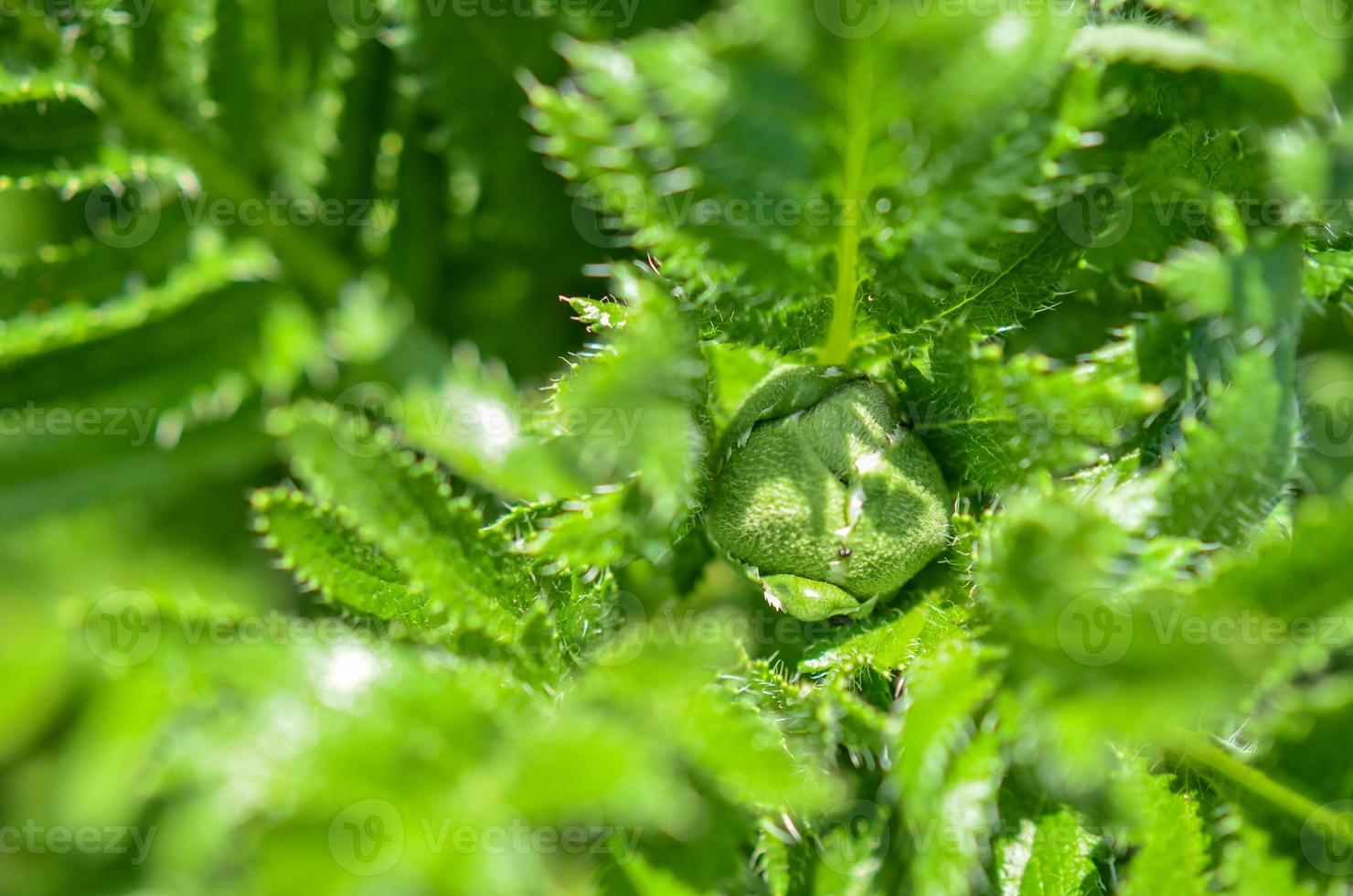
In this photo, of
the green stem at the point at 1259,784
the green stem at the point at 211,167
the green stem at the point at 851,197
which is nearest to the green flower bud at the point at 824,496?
the green stem at the point at 851,197

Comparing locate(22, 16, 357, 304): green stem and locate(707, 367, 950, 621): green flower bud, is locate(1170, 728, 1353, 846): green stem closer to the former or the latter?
locate(707, 367, 950, 621): green flower bud

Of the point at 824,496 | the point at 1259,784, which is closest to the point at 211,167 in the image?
the point at 824,496

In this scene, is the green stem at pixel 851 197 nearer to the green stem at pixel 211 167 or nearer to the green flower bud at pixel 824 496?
the green flower bud at pixel 824 496

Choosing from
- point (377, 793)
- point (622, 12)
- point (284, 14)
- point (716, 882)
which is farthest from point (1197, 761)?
point (284, 14)

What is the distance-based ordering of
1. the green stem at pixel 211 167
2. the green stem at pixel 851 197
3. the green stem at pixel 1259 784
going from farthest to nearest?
the green stem at pixel 211 167
the green stem at pixel 1259 784
the green stem at pixel 851 197

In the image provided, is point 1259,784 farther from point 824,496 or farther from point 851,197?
point 851,197

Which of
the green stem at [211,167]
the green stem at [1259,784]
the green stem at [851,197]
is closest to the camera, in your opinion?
the green stem at [851,197]

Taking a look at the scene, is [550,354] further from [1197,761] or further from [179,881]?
[1197,761]
